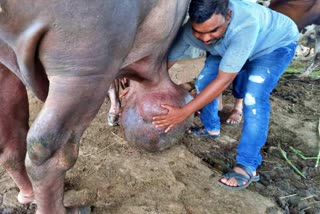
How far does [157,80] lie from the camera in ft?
6.46

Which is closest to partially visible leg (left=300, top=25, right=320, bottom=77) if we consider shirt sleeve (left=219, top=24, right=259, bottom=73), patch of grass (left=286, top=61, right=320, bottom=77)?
patch of grass (left=286, top=61, right=320, bottom=77)

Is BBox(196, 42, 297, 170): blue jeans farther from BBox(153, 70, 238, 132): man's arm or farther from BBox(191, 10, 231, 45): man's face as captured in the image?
BBox(191, 10, 231, 45): man's face

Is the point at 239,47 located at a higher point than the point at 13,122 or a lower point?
higher

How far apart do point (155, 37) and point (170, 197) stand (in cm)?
92

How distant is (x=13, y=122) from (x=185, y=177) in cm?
101

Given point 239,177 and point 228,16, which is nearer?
point 228,16

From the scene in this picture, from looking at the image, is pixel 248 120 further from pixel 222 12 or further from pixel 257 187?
pixel 222 12

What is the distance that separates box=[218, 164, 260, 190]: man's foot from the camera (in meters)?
2.18

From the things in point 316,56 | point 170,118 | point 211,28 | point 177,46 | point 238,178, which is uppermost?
point 211,28

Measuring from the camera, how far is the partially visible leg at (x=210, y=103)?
7.84 ft

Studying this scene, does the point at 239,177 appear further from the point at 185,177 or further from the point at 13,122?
the point at 13,122

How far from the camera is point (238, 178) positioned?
2205 mm

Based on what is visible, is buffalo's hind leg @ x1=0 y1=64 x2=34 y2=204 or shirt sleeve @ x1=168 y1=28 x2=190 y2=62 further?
shirt sleeve @ x1=168 y1=28 x2=190 y2=62

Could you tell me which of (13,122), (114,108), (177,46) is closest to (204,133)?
(114,108)
